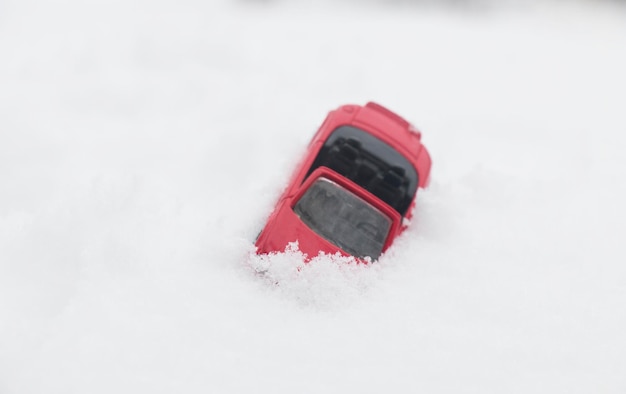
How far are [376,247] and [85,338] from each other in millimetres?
2470

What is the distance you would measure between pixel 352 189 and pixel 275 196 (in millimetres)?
836

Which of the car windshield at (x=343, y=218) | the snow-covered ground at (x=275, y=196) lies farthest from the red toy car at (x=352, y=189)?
the snow-covered ground at (x=275, y=196)

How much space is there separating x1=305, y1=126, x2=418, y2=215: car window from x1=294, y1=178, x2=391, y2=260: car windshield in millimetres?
303

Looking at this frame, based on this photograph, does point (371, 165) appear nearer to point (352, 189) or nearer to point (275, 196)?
point (352, 189)

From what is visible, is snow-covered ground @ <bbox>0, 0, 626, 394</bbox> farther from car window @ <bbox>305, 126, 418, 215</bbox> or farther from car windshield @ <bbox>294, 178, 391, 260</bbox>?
car window @ <bbox>305, 126, 418, 215</bbox>

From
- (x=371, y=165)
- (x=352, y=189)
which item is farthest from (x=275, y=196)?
(x=371, y=165)

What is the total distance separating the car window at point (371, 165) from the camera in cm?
562

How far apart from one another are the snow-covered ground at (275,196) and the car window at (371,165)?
43cm

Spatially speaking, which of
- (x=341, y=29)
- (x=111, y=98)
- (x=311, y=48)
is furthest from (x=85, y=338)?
(x=341, y=29)

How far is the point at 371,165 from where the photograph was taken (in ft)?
18.6

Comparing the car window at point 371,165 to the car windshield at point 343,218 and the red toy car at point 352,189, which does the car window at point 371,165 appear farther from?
the car windshield at point 343,218

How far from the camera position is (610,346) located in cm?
502

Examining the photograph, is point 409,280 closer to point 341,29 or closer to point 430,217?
point 430,217

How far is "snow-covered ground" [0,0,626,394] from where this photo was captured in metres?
4.40
